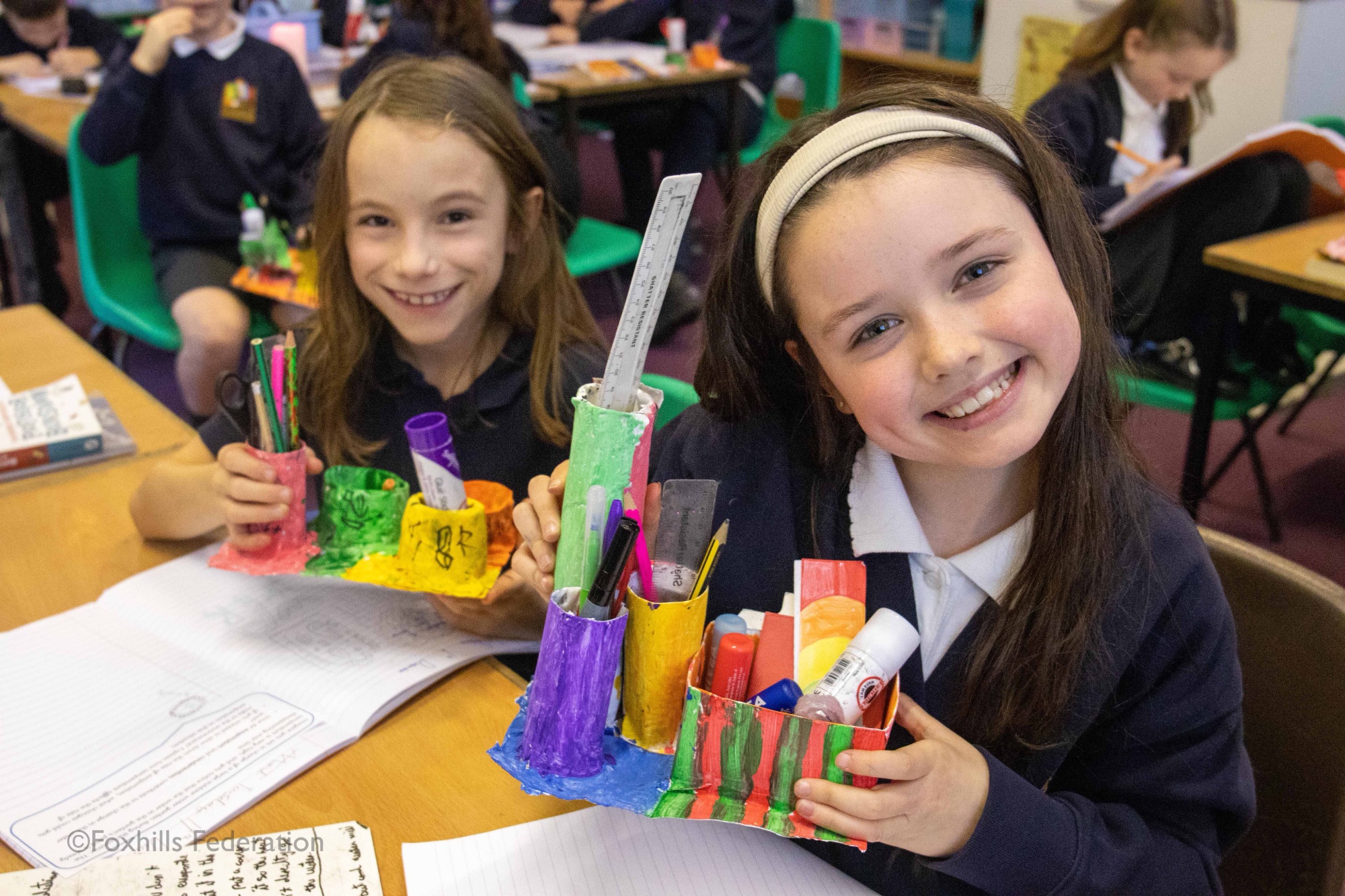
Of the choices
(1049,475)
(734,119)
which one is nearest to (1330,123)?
(734,119)

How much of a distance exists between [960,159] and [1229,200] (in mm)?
1515

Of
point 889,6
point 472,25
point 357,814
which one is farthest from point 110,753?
point 889,6

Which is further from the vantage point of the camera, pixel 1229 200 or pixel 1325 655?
pixel 1229 200

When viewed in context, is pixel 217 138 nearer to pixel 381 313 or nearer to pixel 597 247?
pixel 597 247

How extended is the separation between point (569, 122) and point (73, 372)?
2.00 meters

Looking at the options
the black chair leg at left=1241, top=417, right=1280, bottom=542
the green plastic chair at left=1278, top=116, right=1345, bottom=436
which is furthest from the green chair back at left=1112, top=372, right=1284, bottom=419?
the black chair leg at left=1241, top=417, right=1280, bottom=542

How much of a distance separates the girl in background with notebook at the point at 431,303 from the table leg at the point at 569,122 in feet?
6.30

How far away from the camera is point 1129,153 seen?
2.13 meters

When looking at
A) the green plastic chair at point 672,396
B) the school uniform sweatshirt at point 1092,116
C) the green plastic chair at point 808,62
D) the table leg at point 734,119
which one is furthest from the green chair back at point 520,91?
the green plastic chair at point 672,396

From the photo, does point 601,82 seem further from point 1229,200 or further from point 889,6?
point 889,6

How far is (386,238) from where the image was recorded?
3.98 ft

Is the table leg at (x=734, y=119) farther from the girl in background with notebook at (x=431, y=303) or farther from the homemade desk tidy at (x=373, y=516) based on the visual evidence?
the homemade desk tidy at (x=373, y=516)

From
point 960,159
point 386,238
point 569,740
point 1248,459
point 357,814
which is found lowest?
point 1248,459

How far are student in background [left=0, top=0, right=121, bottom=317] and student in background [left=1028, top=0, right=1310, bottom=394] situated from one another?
2815 mm
